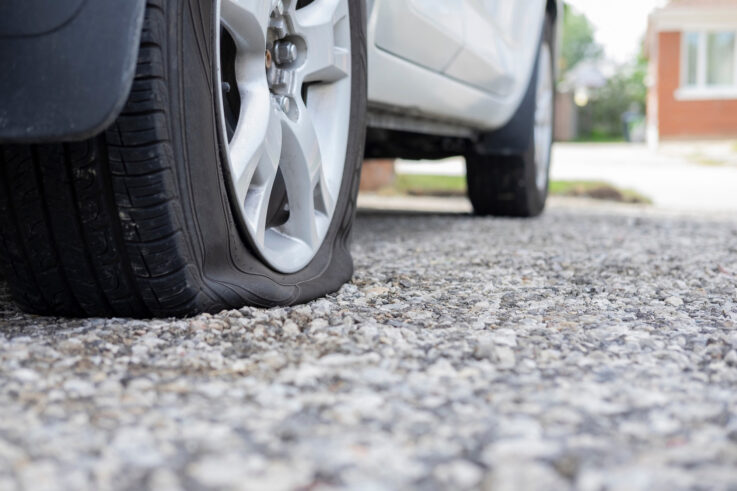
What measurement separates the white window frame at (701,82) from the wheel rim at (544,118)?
42.6 ft

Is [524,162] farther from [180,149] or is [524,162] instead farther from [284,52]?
[180,149]

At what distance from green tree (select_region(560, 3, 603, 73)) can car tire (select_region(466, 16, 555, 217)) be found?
58.9 m

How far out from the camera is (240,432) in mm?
1024

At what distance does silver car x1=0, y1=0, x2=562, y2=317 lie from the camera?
49.9 inches

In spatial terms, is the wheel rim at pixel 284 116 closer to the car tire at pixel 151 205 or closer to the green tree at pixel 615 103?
the car tire at pixel 151 205

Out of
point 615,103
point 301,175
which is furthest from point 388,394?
point 615,103

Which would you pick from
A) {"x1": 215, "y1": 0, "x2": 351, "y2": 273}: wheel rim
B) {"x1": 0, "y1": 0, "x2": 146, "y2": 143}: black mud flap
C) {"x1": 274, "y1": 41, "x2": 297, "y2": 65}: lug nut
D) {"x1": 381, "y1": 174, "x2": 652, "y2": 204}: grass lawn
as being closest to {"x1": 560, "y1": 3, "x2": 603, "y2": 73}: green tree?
{"x1": 381, "y1": 174, "x2": 652, "y2": 204}: grass lawn

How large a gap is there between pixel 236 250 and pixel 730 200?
5760 millimetres

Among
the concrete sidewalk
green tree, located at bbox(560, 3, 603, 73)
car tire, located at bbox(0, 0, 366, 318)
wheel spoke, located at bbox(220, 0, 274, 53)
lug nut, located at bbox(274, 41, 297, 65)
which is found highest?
green tree, located at bbox(560, 3, 603, 73)

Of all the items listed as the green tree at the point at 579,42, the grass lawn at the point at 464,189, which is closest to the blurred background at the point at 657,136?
the grass lawn at the point at 464,189

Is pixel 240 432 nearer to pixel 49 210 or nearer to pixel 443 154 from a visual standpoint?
pixel 49 210

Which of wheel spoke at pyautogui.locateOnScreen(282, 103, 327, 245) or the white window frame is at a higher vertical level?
the white window frame

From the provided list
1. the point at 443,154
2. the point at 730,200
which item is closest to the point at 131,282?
the point at 443,154

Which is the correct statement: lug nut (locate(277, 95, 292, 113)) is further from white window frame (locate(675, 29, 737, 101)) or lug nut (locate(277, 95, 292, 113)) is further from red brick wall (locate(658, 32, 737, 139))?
white window frame (locate(675, 29, 737, 101))
